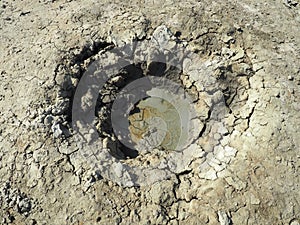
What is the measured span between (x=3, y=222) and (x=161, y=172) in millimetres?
1501

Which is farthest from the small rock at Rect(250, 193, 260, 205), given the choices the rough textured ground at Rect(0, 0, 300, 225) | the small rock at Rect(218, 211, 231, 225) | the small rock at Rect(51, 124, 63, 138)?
the small rock at Rect(51, 124, 63, 138)

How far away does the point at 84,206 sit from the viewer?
339 cm

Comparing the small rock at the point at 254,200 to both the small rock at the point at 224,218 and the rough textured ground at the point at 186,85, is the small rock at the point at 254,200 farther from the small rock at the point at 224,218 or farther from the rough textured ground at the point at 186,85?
the small rock at the point at 224,218

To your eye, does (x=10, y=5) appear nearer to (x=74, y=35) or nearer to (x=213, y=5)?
(x=74, y=35)

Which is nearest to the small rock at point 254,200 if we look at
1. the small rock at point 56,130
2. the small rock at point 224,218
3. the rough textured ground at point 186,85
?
the rough textured ground at point 186,85

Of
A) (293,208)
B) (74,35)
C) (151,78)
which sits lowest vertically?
(293,208)

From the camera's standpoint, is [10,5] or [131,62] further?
[10,5]

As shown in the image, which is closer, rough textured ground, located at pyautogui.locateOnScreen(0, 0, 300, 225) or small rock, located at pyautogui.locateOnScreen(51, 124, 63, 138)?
rough textured ground, located at pyautogui.locateOnScreen(0, 0, 300, 225)

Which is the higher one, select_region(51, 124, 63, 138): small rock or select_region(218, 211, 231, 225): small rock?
select_region(51, 124, 63, 138): small rock

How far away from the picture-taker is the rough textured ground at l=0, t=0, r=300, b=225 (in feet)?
11.2

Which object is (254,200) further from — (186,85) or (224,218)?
(186,85)

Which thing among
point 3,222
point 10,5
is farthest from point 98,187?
point 10,5

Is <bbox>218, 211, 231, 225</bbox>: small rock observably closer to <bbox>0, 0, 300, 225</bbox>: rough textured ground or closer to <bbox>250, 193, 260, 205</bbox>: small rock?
<bbox>0, 0, 300, 225</bbox>: rough textured ground

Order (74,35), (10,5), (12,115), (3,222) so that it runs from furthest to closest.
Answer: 1. (10,5)
2. (74,35)
3. (12,115)
4. (3,222)
